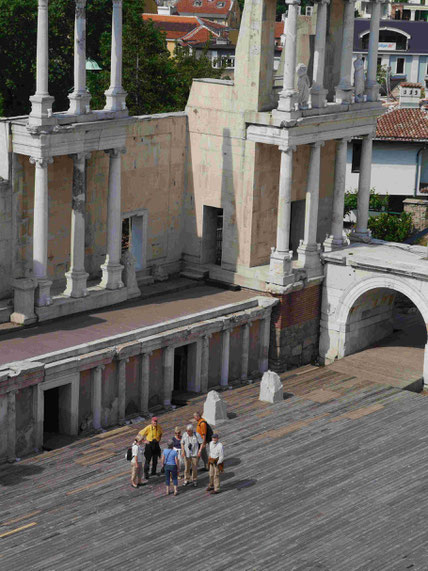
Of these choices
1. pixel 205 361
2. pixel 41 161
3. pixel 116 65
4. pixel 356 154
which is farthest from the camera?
pixel 356 154

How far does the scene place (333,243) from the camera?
52781mm

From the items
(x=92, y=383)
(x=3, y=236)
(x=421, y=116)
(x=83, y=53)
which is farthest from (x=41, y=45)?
(x=421, y=116)

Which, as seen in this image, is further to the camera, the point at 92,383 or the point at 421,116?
the point at 421,116

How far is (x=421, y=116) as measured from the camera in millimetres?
74750

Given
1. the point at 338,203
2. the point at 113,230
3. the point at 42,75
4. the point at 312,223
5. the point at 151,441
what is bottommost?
the point at 151,441

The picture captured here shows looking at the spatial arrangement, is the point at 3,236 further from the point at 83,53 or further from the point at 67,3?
the point at 67,3

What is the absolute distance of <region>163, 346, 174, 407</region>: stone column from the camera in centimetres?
4584

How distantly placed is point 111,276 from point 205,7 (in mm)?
112647

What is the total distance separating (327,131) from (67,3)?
113 feet

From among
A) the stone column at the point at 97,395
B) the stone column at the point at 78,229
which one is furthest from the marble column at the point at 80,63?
the stone column at the point at 97,395

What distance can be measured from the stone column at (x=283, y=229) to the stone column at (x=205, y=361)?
13.6 feet

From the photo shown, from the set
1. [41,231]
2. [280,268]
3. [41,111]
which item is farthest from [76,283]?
[280,268]

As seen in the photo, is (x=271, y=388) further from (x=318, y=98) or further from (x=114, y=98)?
(x=114, y=98)

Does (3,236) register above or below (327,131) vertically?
below
